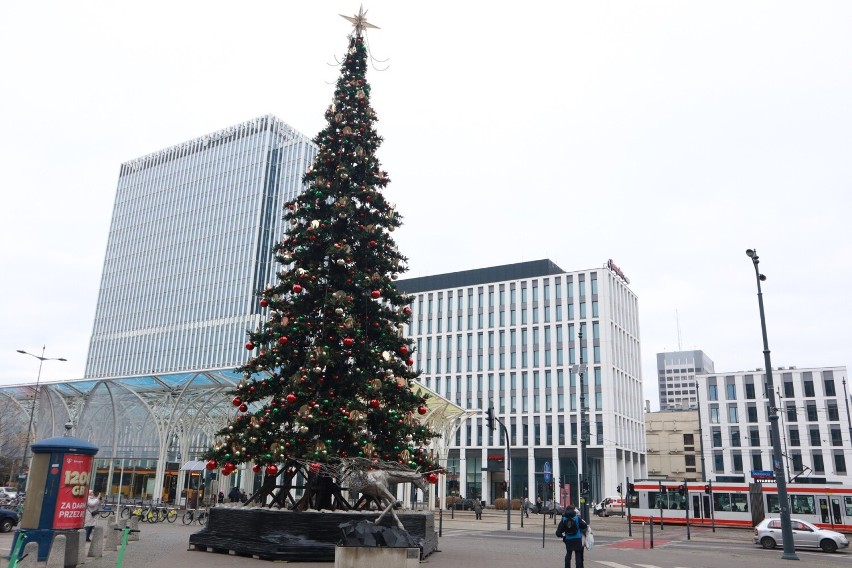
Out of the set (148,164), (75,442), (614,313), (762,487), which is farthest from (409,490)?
(148,164)

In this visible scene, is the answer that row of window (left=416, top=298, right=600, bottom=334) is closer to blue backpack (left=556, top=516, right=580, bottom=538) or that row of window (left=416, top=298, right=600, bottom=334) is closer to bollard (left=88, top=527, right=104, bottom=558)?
blue backpack (left=556, top=516, right=580, bottom=538)

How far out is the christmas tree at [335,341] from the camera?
1602 cm

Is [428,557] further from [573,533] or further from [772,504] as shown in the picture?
[772,504]

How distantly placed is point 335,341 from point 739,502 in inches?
1325

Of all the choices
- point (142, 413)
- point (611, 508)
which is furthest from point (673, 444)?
point (142, 413)

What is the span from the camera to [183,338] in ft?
365

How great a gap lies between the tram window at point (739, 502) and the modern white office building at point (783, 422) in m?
45.9

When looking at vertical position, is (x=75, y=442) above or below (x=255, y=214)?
below

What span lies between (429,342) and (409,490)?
41.1 metres

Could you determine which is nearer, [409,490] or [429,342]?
[409,490]

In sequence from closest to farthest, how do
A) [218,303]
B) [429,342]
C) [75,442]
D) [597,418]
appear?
[75,442], [597,418], [429,342], [218,303]

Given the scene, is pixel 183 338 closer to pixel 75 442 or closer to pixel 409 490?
pixel 409 490

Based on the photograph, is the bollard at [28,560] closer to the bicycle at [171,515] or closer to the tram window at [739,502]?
the bicycle at [171,515]

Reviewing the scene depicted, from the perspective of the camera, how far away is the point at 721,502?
1596 inches
